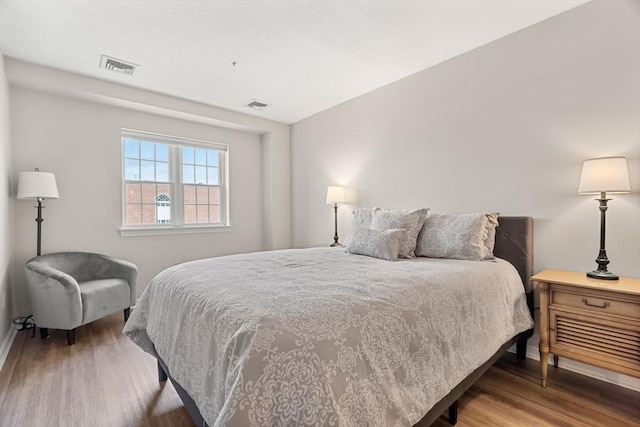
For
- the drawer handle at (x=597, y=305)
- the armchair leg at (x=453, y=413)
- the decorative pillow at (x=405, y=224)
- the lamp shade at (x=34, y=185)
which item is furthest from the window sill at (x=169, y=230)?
the drawer handle at (x=597, y=305)

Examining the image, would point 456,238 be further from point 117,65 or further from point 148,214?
point 148,214

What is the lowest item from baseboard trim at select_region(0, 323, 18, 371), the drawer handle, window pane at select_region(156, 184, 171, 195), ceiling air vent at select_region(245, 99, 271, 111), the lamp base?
baseboard trim at select_region(0, 323, 18, 371)

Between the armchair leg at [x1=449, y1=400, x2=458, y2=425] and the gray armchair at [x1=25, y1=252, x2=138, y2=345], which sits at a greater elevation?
the gray armchair at [x1=25, y1=252, x2=138, y2=345]

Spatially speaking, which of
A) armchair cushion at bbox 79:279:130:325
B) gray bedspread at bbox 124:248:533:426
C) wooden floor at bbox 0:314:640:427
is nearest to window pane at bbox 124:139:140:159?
armchair cushion at bbox 79:279:130:325

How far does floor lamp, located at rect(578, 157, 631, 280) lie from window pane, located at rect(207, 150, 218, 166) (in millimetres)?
4286

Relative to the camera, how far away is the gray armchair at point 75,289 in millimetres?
2598

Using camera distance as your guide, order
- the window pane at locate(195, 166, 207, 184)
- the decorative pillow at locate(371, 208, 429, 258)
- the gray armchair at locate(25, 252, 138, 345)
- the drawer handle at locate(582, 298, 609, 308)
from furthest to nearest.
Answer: the window pane at locate(195, 166, 207, 184)
the gray armchair at locate(25, 252, 138, 345)
the decorative pillow at locate(371, 208, 429, 258)
the drawer handle at locate(582, 298, 609, 308)

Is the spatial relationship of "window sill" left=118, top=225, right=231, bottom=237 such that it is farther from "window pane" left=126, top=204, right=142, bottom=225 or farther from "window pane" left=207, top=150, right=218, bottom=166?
"window pane" left=207, top=150, right=218, bottom=166

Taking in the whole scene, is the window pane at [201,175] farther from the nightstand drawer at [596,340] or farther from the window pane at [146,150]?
the nightstand drawer at [596,340]

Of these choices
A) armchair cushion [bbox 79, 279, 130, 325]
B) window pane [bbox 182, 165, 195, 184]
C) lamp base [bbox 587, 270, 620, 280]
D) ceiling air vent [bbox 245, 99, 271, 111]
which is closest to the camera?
lamp base [bbox 587, 270, 620, 280]

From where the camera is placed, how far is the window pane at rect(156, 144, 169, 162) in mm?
4103

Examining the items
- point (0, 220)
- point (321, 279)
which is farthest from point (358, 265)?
point (0, 220)

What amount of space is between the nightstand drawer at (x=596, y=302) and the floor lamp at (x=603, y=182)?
0.75ft

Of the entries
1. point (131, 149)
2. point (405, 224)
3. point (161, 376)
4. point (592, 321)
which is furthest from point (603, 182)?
point (131, 149)
